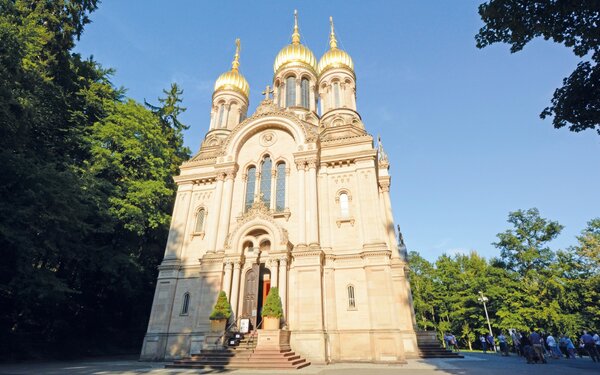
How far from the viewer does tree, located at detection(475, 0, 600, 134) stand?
828 cm

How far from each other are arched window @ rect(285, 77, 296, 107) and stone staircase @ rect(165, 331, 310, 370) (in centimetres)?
2085

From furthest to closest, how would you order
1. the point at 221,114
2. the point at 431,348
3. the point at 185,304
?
the point at 221,114 → the point at 431,348 → the point at 185,304

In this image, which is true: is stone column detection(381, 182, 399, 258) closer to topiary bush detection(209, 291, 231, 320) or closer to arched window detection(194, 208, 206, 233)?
topiary bush detection(209, 291, 231, 320)

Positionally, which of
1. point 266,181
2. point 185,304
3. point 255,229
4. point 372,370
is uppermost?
point 266,181

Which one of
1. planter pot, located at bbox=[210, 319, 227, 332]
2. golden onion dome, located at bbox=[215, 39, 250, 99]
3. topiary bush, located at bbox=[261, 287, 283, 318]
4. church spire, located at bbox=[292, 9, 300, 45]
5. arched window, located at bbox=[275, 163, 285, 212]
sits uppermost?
church spire, located at bbox=[292, 9, 300, 45]

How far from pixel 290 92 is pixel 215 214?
1529cm

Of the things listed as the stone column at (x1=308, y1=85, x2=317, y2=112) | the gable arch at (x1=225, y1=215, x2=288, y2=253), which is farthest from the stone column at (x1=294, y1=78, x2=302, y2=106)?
the gable arch at (x1=225, y1=215, x2=288, y2=253)

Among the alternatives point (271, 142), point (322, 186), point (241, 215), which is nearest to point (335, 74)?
point (271, 142)

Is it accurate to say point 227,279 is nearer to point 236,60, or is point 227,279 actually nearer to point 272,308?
point 272,308

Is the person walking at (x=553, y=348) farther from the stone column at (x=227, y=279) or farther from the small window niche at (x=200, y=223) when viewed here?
the small window niche at (x=200, y=223)

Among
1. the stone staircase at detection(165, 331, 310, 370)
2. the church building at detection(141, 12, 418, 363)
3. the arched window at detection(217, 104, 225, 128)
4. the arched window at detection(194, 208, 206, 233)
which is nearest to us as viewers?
the stone staircase at detection(165, 331, 310, 370)

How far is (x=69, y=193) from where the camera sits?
14180 mm

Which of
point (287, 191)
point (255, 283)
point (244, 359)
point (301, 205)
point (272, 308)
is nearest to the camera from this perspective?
point (244, 359)

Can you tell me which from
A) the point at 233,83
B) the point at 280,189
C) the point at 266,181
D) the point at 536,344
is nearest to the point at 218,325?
the point at 280,189
